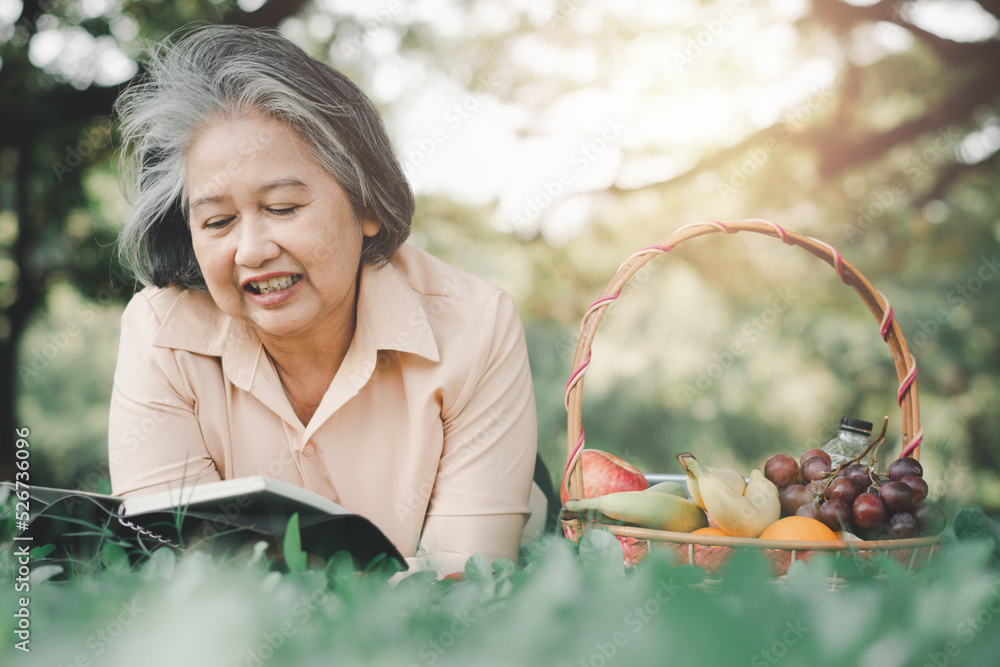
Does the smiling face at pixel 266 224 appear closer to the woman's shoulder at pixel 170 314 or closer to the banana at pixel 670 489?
the woman's shoulder at pixel 170 314

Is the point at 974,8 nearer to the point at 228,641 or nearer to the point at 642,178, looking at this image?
the point at 642,178

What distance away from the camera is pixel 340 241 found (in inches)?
74.0

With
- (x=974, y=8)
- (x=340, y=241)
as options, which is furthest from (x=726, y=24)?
(x=340, y=241)

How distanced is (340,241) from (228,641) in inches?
46.2

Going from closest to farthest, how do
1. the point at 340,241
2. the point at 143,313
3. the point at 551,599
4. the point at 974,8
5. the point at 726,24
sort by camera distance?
the point at 551,599, the point at 340,241, the point at 143,313, the point at 974,8, the point at 726,24

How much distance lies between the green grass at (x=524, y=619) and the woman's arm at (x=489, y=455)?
0.63 m

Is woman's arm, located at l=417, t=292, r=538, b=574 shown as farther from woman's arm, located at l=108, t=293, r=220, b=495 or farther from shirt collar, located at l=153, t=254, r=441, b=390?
woman's arm, located at l=108, t=293, r=220, b=495

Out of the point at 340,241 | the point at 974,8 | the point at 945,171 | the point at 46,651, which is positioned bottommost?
the point at 945,171

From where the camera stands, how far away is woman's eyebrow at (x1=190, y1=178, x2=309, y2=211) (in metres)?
1.74

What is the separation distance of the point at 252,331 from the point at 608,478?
1.03m

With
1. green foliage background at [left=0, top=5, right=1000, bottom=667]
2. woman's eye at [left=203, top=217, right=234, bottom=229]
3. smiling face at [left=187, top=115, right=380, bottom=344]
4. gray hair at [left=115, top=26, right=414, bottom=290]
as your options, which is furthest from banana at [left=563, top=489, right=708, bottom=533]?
green foliage background at [left=0, top=5, right=1000, bottom=667]

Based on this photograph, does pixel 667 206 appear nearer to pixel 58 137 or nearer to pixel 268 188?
pixel 58 137

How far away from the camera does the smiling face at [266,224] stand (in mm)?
1753

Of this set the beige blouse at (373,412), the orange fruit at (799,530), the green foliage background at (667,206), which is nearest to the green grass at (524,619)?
the orange fruit at (799,530)
